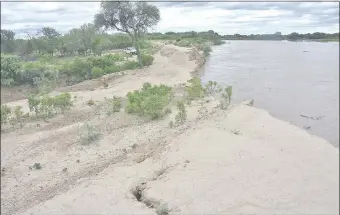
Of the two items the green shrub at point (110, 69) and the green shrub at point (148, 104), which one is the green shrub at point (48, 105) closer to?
the green shrub at point (148, 104)

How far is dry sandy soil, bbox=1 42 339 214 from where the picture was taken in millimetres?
5480

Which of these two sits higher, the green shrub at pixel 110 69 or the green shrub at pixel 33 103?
the green shrub at pixel 110 69

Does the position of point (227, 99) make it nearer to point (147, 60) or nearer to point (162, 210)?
point (162, 210)

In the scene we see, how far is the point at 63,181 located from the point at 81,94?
7105 mm

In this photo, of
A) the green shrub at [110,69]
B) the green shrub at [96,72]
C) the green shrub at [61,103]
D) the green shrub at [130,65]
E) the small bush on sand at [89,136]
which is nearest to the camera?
the small bush on sand at [89,136]

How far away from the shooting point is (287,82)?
501 inches

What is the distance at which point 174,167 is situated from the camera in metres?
6.64

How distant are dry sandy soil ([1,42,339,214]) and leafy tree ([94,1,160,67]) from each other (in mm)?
10161

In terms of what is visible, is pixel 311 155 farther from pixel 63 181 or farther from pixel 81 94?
pixel 81 94

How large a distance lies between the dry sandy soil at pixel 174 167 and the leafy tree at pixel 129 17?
33.3ft

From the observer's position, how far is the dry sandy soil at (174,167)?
548 centimetres

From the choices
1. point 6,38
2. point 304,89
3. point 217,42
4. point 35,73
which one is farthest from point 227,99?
point 217,42

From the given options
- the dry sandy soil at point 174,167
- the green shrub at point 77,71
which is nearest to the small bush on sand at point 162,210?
the dry sandy soil at point 174,167

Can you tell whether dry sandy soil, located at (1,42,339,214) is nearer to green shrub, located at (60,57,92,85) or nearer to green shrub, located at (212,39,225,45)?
green shrub, located at (60,57,92,85)
